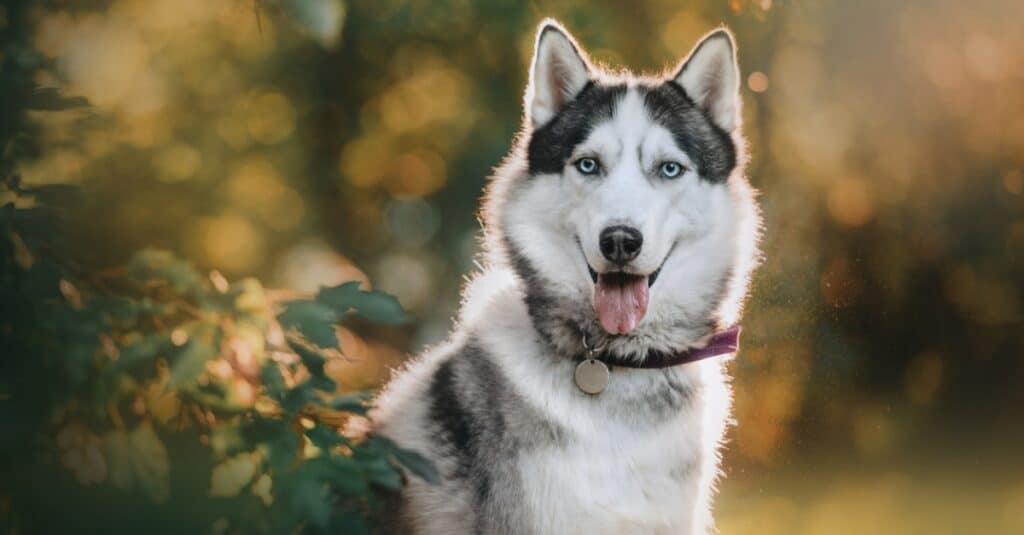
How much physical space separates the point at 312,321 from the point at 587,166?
107cm

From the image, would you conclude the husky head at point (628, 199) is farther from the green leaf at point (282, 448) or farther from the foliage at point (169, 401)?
the green leaf at point (282, 448)

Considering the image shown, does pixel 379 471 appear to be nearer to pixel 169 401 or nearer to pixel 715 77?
pixel 169 401

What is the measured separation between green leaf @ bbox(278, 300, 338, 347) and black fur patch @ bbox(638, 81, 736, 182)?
4.05 ft

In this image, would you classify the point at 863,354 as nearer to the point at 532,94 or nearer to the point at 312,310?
the point at 532,94

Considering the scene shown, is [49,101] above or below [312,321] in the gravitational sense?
above

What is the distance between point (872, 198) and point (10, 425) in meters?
4.42

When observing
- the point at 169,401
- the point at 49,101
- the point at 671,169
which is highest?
the point at 671,169

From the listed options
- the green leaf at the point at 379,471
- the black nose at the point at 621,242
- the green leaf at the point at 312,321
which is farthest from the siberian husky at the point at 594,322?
the green leaf at the point at 312,321

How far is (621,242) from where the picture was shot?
8.96 feet

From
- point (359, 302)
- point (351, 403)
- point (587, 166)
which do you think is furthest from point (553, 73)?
point (351, 403)

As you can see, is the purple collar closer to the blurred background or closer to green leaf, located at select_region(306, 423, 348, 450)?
green leaf, located at select_region(306, 423, 348, 450)

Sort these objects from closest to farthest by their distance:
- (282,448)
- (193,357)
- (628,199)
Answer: (193,357)
(282,448)
(628,199)

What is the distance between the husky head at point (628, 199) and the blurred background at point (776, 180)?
4.85 ft

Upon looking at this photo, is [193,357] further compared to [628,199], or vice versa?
[628,199]
